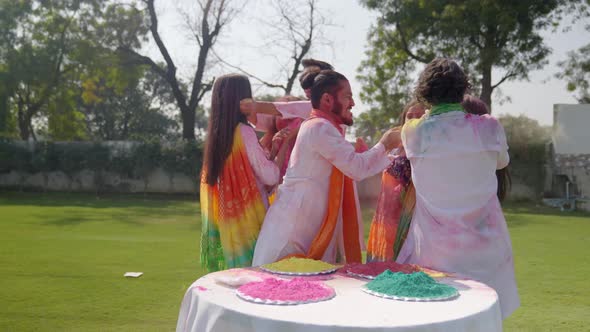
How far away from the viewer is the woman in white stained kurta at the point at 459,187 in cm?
220

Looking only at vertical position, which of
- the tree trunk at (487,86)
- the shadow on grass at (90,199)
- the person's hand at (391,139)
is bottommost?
the shadow on grass at (90,199)

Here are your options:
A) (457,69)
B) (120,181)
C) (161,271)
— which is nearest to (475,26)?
(120,181)

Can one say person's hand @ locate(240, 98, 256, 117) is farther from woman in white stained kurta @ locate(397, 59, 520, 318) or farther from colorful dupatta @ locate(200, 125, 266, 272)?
woman in white stained kurta @ locate(397, 59, 520, 318)

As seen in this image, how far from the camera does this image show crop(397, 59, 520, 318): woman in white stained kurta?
220cm

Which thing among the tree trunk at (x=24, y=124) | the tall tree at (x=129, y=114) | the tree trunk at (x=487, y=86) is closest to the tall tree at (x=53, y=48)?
the tree trunk at (x=24, y=124)

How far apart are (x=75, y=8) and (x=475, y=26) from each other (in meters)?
15.5

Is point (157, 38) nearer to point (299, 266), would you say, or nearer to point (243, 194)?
point (243, 194)

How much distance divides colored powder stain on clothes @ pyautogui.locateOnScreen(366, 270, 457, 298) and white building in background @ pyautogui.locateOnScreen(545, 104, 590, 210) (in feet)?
51.6

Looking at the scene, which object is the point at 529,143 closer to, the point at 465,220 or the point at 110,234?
the point at 110,234

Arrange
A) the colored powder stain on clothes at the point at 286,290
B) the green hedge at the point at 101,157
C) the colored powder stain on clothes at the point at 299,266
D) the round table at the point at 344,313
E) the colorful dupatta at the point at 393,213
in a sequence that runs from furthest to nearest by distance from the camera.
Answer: the green hedge at the point at 101,157, the colorful dupatta at the point at 393,213, the colored powder stain on clothes at the point at 299,266, the colored powder stain on clothes at the point at 286,290, the round table at the point at 344,313

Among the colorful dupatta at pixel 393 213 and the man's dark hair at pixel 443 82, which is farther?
the colorful dupatta at pixel 393 213

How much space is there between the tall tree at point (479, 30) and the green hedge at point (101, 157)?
8.23 metres

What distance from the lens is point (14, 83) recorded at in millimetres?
22734

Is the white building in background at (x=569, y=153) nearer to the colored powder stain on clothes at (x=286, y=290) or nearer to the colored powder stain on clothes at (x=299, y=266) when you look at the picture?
the colored powder stain on clothes at (x=299, y=266)
